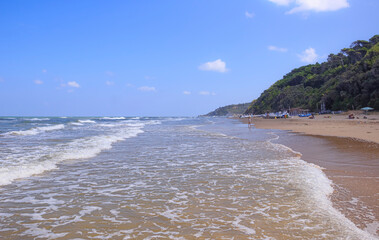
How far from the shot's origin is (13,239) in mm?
3697

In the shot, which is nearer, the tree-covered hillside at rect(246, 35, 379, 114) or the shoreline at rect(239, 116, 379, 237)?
the shoreline at rect(239, 116, 379, 237)

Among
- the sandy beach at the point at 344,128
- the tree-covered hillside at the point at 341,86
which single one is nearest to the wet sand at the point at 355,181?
the sandy beach at the point at 344,128

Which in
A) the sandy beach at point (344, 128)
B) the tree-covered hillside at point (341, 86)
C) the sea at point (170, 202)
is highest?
the tree-covered hillside at point (341, 86)

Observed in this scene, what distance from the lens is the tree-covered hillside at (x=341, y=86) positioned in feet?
160

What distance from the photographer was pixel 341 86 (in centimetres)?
5606

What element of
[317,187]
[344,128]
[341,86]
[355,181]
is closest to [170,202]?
[317,187]

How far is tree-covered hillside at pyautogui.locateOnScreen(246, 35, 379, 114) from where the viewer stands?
48.7m

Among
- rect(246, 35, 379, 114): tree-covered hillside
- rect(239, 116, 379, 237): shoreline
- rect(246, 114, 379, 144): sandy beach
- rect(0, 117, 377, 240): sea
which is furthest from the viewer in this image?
rect(246, 35, 379, 114): tree-covered hillside

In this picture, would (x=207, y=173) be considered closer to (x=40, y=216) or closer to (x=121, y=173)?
(x=121, y=173)

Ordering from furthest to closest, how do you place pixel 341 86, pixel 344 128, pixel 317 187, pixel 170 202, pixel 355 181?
pixel 341 86 < pixel 344 128 < pixel 355 181 < pixel 317 187 < pixel 170 202

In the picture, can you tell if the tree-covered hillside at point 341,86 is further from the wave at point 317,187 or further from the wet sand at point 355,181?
the wave at point 317,187

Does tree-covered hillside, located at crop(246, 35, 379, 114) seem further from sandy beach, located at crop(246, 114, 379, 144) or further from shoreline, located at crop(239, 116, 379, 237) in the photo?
shoreline, located at crop(239, 116, 379, 237)

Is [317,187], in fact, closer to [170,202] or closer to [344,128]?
[170,202]

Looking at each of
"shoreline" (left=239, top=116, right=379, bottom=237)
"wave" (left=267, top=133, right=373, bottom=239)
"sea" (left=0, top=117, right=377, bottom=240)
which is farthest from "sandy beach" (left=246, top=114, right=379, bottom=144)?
"sea" (left=0, top=117, right=377, bottom=240)
